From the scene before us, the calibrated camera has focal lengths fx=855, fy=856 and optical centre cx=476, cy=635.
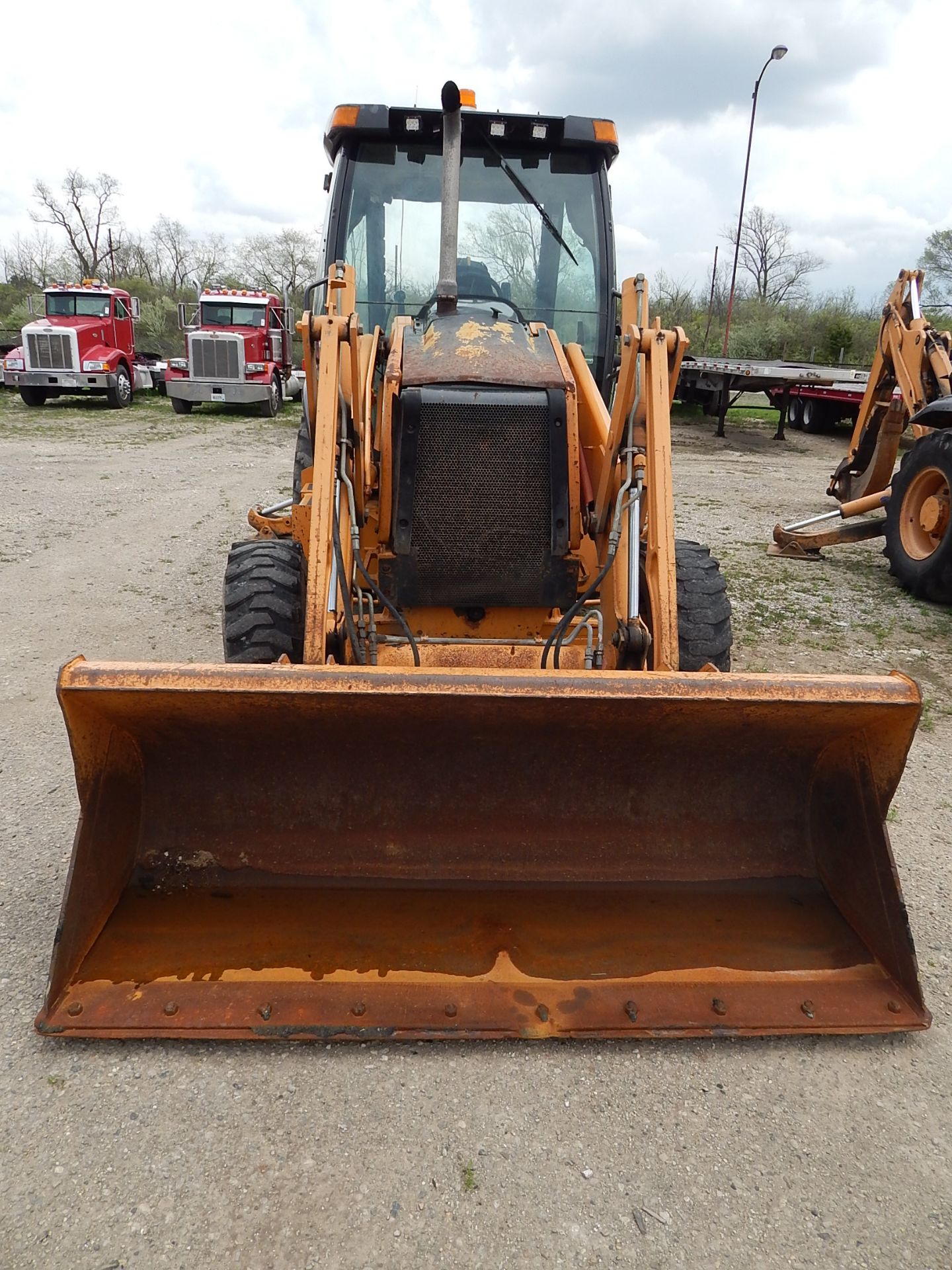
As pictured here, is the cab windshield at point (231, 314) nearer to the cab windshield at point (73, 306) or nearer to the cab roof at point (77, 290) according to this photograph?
the cab roof at point (77, 290)

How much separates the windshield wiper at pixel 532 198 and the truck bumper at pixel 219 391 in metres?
14.3

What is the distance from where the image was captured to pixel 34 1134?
1.87 metres

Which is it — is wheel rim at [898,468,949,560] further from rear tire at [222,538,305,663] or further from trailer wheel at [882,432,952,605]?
rear tire at [222,538,305,663]

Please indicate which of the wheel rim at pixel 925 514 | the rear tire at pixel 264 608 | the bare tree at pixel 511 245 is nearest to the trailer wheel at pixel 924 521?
the wheel rim at pixel 925 514

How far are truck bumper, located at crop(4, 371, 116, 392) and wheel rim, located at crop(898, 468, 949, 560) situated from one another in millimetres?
16460

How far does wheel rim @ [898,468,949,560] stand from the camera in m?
6.44

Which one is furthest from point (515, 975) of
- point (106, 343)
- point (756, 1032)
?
point (106, 343)

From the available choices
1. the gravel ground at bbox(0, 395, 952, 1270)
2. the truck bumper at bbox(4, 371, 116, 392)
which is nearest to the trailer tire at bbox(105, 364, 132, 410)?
the truck bumper at bbox(4, 371, 116, 392)

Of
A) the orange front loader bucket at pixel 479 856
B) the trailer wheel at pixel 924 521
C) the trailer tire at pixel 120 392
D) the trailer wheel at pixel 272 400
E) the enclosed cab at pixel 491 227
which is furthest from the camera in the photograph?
the trailer tire at pixel 120 392

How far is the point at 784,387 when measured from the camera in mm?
15789

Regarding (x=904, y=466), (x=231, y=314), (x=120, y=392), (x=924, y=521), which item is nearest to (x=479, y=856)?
(x=924, y=521)

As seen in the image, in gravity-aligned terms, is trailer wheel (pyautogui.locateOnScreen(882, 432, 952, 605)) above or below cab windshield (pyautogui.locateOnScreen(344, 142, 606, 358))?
below

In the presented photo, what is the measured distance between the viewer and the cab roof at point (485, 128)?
4000mm

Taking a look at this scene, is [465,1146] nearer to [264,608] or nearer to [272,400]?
[264,608]
